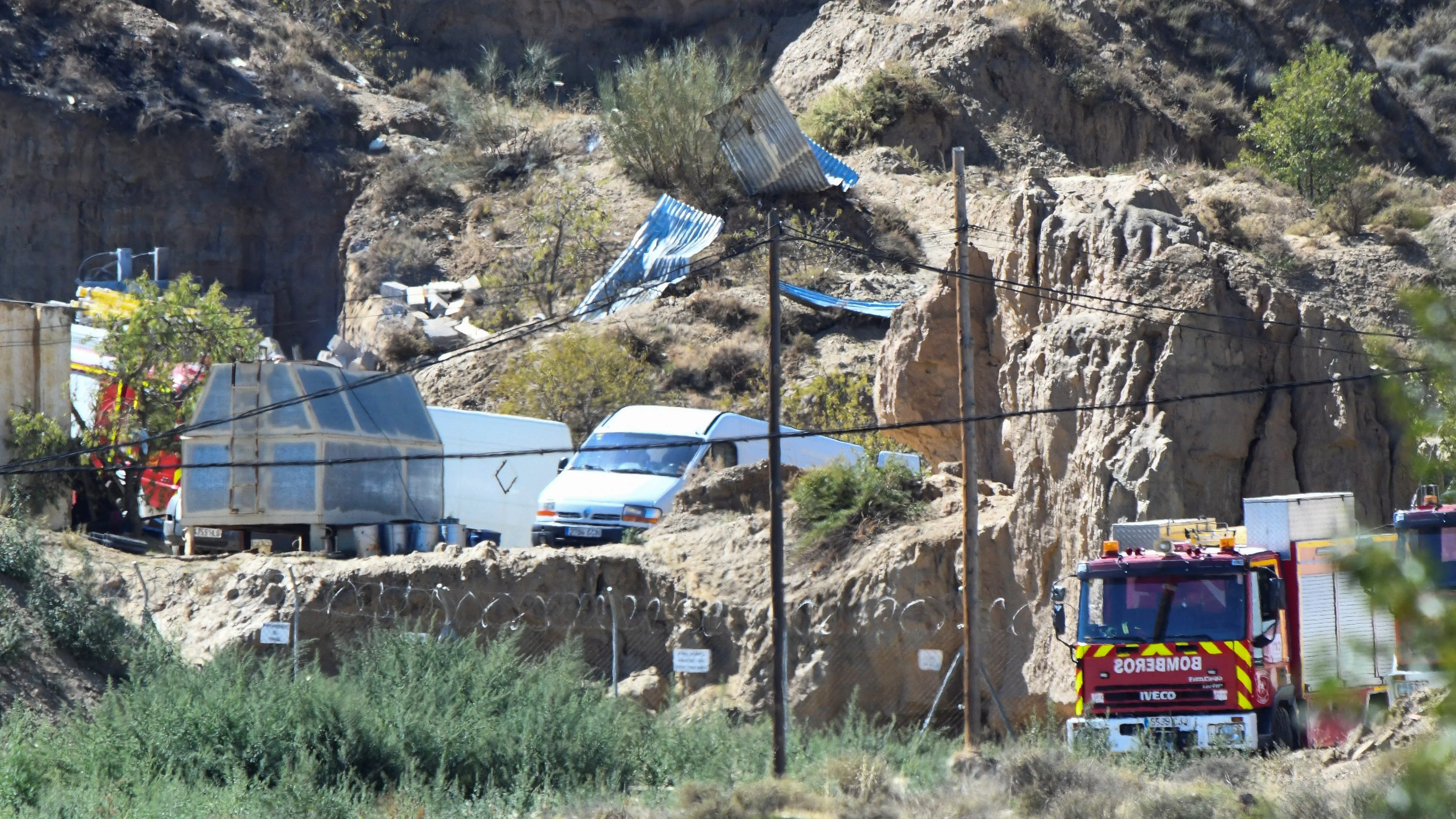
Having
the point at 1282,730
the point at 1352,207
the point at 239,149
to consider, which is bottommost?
the point at 1282,730

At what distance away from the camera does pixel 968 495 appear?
16.5m

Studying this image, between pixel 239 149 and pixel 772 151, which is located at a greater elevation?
pixel 239 149

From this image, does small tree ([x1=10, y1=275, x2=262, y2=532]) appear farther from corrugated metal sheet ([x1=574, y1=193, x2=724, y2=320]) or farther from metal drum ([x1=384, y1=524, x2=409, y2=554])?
corrugated metal sheet ([x1=574, y1=193, x2=724, y2=320])

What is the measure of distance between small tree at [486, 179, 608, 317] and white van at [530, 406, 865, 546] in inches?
594

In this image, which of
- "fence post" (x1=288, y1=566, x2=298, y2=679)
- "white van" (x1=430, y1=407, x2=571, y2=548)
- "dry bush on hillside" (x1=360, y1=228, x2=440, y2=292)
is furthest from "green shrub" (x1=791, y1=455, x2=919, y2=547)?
"dry bush on hillside" (x1=360, y1=228, x2=440, y2=292)

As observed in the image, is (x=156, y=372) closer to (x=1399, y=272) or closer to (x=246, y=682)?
(x=246, y=682)

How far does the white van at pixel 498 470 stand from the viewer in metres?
A: 25.6

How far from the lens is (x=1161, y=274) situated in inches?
669

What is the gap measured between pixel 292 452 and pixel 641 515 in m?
5.21

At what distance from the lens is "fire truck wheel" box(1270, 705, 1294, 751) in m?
14.1

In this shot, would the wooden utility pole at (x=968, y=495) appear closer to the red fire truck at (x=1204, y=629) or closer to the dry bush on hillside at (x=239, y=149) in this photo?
the red fire truck at (x=1204, y=629)

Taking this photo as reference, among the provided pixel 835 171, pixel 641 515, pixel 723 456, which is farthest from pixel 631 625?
pixel 835 171

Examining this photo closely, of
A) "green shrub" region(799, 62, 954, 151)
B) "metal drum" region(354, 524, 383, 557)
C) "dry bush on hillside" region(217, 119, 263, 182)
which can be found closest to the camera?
"metal drum" region(354, 524, 383, 557)

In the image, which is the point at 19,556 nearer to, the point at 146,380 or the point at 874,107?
the point at 146,380
